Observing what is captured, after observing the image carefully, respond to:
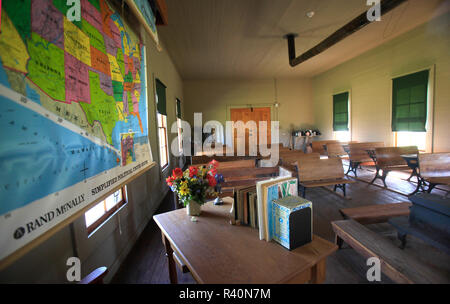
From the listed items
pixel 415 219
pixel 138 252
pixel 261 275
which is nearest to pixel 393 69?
pixel 415 219

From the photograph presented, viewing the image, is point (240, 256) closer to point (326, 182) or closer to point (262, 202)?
point (262, 202)

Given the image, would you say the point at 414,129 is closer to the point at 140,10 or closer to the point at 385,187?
the point at 385,187

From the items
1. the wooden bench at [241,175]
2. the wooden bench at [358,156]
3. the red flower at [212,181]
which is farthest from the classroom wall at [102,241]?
the wooden bench at [358,156]

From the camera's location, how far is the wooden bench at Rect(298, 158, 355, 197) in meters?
3.51

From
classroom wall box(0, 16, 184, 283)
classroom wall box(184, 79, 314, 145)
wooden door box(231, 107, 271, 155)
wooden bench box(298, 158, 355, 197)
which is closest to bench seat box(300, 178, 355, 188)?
wooden bench box(298, 158, 355, 197)

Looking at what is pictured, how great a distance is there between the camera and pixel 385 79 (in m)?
5.62

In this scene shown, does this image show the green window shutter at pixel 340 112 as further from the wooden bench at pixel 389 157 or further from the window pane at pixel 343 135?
the wooden bench at pixel 389 157

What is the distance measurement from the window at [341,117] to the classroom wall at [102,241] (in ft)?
22.6

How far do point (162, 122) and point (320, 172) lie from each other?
11.1ft

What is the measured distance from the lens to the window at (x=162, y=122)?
3857 millimetres

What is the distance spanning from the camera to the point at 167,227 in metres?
1.37

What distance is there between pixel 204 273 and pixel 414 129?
6401mm

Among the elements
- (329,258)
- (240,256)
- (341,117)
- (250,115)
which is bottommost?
(329,258)

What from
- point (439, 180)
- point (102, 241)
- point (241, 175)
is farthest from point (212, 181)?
point (439, 180)
